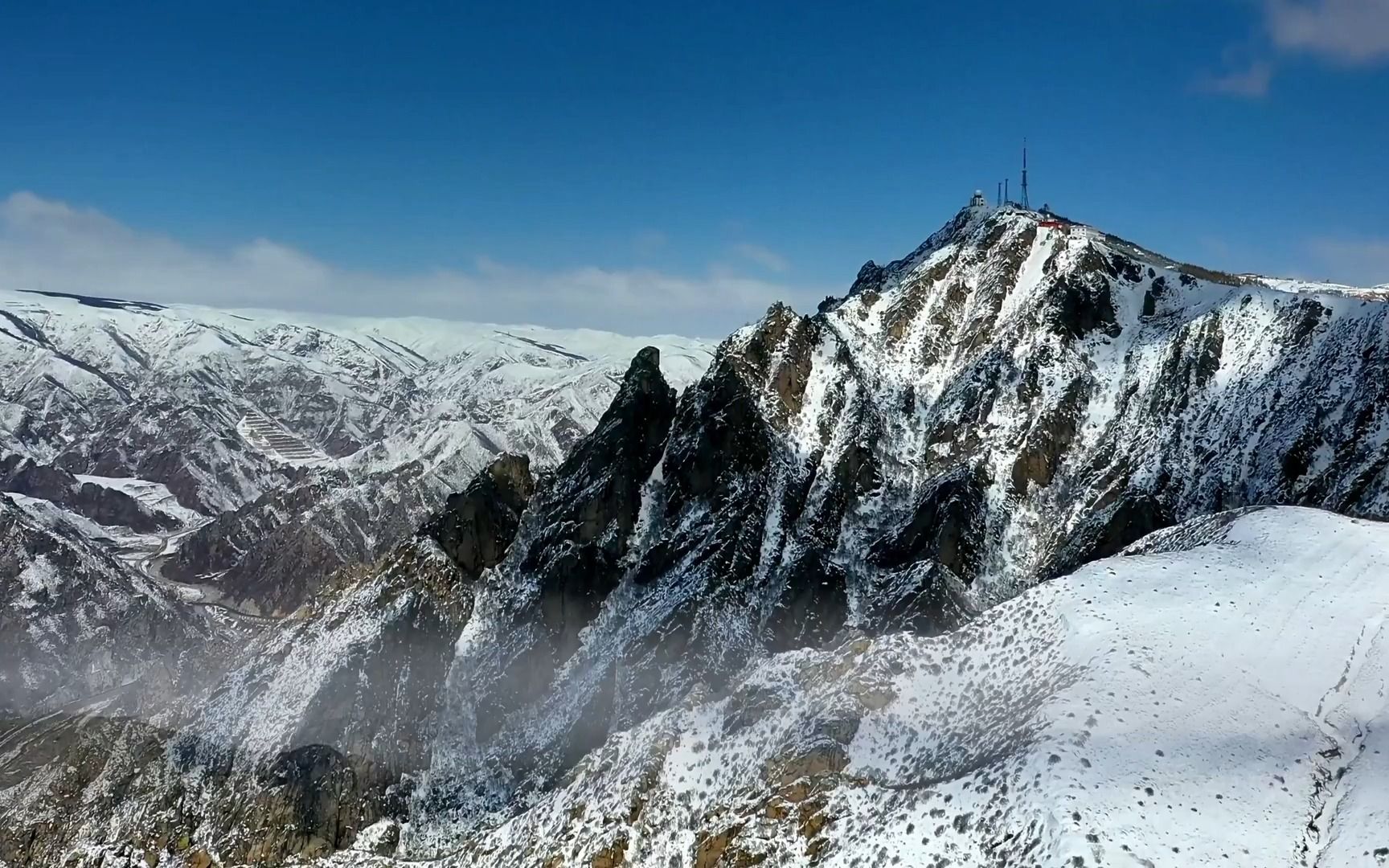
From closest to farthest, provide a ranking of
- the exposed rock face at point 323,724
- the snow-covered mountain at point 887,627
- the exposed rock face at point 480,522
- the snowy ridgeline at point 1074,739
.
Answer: the snowy ridgeline at point 1074,739
the snow-covered mountain at point 887,627
the exposed rock face at point 323,724
the exposed rock face at point 480,522

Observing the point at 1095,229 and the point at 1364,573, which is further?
the point at 1095,229

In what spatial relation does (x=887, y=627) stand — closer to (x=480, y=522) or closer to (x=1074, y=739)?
(x=480, y=522)

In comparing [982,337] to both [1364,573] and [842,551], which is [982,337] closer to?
[842,551]

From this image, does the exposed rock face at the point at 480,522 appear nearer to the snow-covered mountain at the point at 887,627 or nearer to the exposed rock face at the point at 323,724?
the exposed rock face at the point at 323,724

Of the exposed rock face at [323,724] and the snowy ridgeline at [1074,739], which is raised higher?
the snowy ridgeline at [1074,739]

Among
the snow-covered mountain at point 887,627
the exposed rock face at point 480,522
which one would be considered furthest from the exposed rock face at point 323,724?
the snow-covered mountain at point 887,627

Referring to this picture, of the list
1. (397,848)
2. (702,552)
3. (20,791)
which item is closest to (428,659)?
(397,848)

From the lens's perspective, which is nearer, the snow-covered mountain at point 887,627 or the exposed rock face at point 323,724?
the snow-covered mountain at point 887,627
